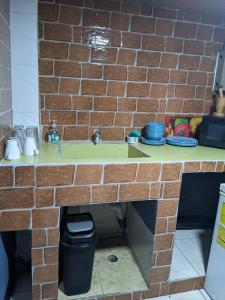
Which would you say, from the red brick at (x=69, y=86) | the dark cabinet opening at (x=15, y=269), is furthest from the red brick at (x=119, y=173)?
the red brick at (x=69, y=86)

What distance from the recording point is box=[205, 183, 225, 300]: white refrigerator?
1.46 meters

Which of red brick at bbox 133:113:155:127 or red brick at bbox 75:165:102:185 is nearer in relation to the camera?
red brick at bbox 75:165:102:185

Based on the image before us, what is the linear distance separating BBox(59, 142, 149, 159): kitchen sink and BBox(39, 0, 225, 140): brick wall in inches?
3.3

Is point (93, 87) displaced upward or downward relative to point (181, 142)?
upward

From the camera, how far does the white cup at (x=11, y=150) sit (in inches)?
49.5

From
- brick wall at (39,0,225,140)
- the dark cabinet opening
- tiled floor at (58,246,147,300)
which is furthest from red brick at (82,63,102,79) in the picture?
tiled floor at (58,246,147,300)

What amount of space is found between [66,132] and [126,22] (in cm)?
91

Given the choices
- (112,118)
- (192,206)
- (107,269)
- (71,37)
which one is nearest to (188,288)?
(107,269)

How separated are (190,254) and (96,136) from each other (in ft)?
3.72

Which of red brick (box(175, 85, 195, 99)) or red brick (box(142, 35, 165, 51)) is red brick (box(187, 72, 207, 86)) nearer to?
red brick (box(175, 85, 195, 99))

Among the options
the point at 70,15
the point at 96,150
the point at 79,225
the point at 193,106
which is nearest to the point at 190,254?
the point at 79,225

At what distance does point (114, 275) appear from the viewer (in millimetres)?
1672

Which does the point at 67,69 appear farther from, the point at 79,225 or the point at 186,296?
the point at 186,296

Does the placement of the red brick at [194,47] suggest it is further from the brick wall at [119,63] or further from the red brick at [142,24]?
the red brick at [142,24]
